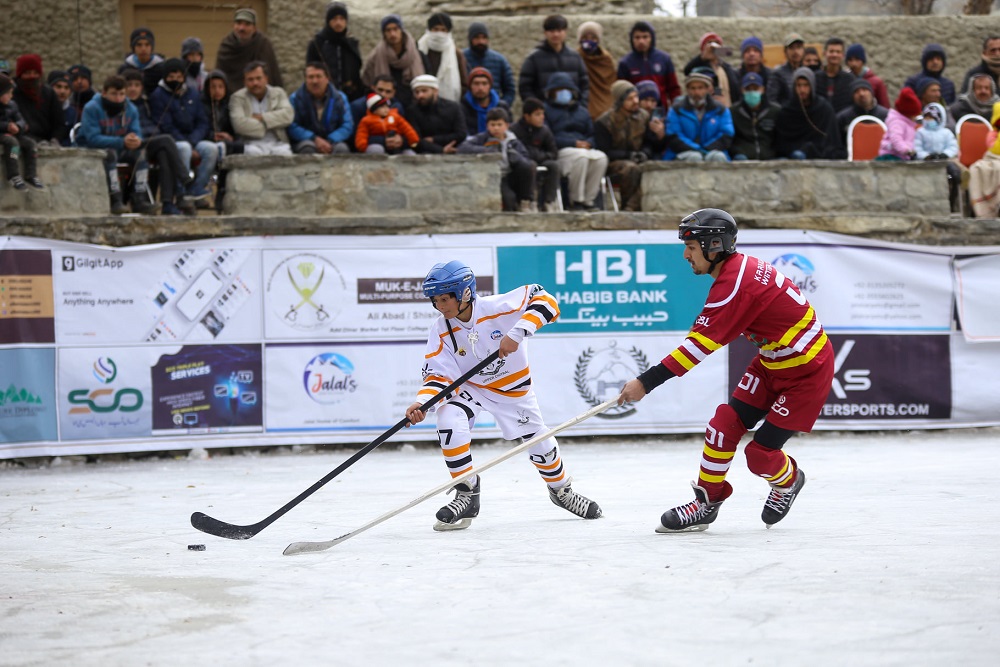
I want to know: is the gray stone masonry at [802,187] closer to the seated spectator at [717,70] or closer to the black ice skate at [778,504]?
the seated spectator at [717,70]

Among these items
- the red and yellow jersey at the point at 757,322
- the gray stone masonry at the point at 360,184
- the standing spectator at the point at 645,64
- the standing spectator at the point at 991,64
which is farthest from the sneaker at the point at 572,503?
the standing spectator at the point at 991,64

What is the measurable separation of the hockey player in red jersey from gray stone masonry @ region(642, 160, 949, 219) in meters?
5.18

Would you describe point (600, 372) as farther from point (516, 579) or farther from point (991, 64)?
point (991, 64)

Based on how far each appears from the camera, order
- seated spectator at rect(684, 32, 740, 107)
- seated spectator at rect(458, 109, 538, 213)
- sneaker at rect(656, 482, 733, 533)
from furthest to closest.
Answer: seated spectator at rect(684, 32, 740, 107)
seated spectator at rect(458, 109, 538, 213)
sneaker at rect(656, 482, 733, 533)

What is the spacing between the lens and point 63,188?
10.1 m

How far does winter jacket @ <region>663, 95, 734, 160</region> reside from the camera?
11.6 metres

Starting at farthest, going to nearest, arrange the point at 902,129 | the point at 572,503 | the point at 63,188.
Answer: the point at 902,129 < the point at 63,188 < the point at 572,503

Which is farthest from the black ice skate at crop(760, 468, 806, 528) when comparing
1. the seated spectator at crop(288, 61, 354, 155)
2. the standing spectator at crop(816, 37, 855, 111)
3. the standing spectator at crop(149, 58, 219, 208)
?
the standing spectator at crop(816, 37, 855, 111)

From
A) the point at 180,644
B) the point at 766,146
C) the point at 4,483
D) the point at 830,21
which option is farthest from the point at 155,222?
the point at 830,21

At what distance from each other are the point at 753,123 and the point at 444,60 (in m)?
3.17

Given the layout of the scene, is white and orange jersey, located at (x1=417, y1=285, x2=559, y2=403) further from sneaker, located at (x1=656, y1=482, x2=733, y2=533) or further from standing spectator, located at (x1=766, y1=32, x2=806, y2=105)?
standing spectator, located at (x1=766, y1=32, x2=806, y2=105)

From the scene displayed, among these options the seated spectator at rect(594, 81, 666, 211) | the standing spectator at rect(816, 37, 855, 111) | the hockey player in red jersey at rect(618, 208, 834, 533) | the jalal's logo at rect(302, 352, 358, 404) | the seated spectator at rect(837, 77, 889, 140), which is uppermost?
the standing spectator at rect(816, 37, 855, 111)

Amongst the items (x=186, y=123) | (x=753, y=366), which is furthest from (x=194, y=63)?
(x=753, y=366)

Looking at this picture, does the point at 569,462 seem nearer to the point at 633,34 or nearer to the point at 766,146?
the point at 766,146
